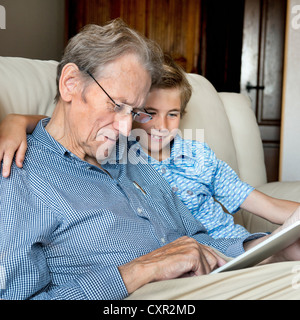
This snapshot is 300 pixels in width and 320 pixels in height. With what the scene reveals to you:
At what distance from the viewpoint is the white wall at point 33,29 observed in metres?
2.82

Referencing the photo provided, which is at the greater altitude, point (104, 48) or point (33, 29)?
point (33, 29)

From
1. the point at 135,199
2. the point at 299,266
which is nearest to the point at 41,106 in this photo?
the point at 135,199

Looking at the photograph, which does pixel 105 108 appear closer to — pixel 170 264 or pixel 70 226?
pixel 70 226

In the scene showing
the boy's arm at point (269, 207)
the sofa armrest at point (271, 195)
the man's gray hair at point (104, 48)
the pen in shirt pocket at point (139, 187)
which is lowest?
the sofa armrest at point (271, 195)

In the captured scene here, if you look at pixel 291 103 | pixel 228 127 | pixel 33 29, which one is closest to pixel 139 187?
pixel 228 127

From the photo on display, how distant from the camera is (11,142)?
42.9 inches

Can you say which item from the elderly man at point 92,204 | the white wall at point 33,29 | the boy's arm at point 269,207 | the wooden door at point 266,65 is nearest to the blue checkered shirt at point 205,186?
the boy's arm at point 269,207

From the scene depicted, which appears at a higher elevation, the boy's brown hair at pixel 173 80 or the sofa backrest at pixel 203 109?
the boy's brown hair at pixel 173 80

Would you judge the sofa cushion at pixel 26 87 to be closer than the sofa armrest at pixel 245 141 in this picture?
Yes

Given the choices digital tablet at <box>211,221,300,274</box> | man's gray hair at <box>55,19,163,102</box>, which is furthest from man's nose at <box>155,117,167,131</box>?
digital tablet at <box>211,221,300,274</box>

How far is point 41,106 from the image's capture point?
1.46m

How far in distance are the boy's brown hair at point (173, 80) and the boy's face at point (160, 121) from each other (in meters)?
0.02

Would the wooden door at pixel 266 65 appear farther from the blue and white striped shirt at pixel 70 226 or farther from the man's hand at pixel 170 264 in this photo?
the man's hand at pixel 170 264

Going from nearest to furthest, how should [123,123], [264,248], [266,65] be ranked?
1. [264,248]
2. [123,123]
3. [266,65]
